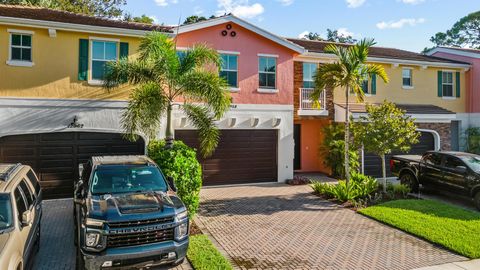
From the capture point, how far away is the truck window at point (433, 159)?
42.8 feet

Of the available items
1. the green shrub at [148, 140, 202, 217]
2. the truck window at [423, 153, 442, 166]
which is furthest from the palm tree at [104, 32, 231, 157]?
the truck window at [423, 153, 442, 166]

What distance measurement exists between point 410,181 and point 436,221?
→ 4.29 meters

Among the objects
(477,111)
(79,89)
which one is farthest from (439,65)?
(79,89)

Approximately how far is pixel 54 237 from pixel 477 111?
23020 mm

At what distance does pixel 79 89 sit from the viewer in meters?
12.9

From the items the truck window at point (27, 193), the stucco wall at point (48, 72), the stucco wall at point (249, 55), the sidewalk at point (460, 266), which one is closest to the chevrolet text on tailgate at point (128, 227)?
the truck window at point (27, 193)

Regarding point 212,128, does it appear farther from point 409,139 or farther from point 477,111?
point 477,111

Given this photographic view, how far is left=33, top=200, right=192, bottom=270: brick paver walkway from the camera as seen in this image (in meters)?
7.18

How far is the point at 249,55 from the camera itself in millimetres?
15797

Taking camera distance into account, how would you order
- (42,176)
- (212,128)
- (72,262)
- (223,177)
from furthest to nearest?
(223,177) → (42,176) → (212,128) → (72,262)

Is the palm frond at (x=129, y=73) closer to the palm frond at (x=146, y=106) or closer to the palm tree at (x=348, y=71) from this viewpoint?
the palm frond at (x=146, y=106)

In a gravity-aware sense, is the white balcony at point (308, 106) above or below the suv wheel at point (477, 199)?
above

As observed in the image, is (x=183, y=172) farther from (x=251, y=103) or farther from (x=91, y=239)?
(x=251, y=103)

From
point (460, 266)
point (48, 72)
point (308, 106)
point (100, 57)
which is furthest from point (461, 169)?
point (48, 72)
